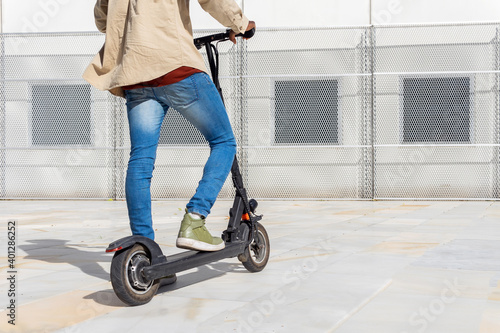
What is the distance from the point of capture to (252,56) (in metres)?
11.1

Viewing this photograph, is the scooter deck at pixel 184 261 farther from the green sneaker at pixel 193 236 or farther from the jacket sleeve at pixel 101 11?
the jacket sleeve at pixel 101 11

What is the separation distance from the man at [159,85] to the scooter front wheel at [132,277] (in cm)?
21

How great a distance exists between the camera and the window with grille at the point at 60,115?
11555 millimetres

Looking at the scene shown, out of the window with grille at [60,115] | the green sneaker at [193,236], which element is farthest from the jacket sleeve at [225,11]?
the window with grille at [60,115]

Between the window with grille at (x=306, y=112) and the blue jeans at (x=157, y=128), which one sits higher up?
the window with grille at (x=306, y=112)

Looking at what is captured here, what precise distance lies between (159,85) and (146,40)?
0.70 ft

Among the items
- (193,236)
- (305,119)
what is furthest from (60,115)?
(193,236)

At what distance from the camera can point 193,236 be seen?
300 cm

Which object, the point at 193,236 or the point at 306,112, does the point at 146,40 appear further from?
the point at 306,112

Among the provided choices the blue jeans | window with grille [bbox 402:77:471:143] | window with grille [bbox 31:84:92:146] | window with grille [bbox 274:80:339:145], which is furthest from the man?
window with grille [bbox 31:84:92:146]

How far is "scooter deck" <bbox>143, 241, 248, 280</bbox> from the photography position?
2814mm

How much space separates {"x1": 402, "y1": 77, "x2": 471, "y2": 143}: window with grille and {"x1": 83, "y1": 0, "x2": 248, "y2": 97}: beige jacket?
8.14m

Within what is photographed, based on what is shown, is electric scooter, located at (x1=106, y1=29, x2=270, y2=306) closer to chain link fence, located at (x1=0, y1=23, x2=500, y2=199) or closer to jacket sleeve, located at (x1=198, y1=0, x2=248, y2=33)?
jacket sleeve, located at (x1=198, y1=0, x2=248, y2=33)

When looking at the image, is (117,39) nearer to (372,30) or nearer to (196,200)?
(196,200)
